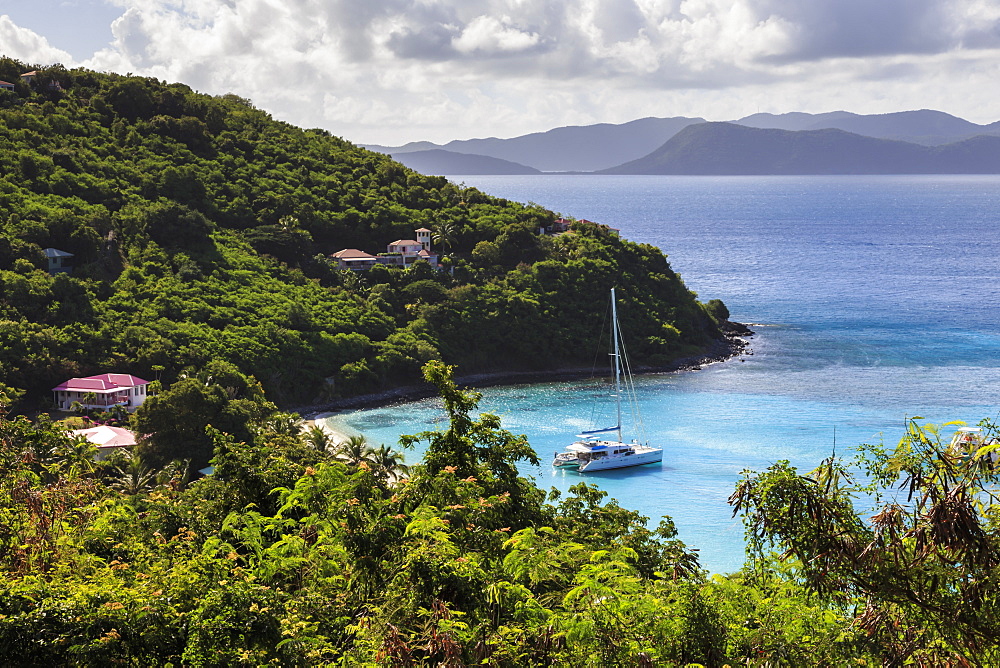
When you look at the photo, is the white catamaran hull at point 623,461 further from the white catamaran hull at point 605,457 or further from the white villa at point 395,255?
the white villa at point 395,255

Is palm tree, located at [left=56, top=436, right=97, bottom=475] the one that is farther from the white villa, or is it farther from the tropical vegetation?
the white villa

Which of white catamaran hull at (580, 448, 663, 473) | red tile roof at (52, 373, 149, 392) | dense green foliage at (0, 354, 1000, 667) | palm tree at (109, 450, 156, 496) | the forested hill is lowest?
white catamaran hull at (580, 448, 663, 473)

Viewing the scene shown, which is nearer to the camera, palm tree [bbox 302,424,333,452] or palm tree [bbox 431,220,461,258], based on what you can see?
palm tree [bbox 302,424,333,452]

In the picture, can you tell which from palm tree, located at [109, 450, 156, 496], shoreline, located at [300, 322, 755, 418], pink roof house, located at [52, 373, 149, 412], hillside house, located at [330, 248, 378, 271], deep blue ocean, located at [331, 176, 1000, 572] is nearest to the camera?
palm tree, located at [109, 450, 156, 496]

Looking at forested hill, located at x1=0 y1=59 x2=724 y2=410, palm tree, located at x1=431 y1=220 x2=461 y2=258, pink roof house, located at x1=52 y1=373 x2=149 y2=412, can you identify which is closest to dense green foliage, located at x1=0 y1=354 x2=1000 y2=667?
pink roof house, located at x1=52 y1=373 x2=149 y2=412

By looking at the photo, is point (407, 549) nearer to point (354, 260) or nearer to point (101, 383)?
point (101, 383)

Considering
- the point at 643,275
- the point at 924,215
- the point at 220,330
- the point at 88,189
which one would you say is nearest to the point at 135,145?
the point at 88,189

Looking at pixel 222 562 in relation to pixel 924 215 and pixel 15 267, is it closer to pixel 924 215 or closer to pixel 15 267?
pixel 15 267
